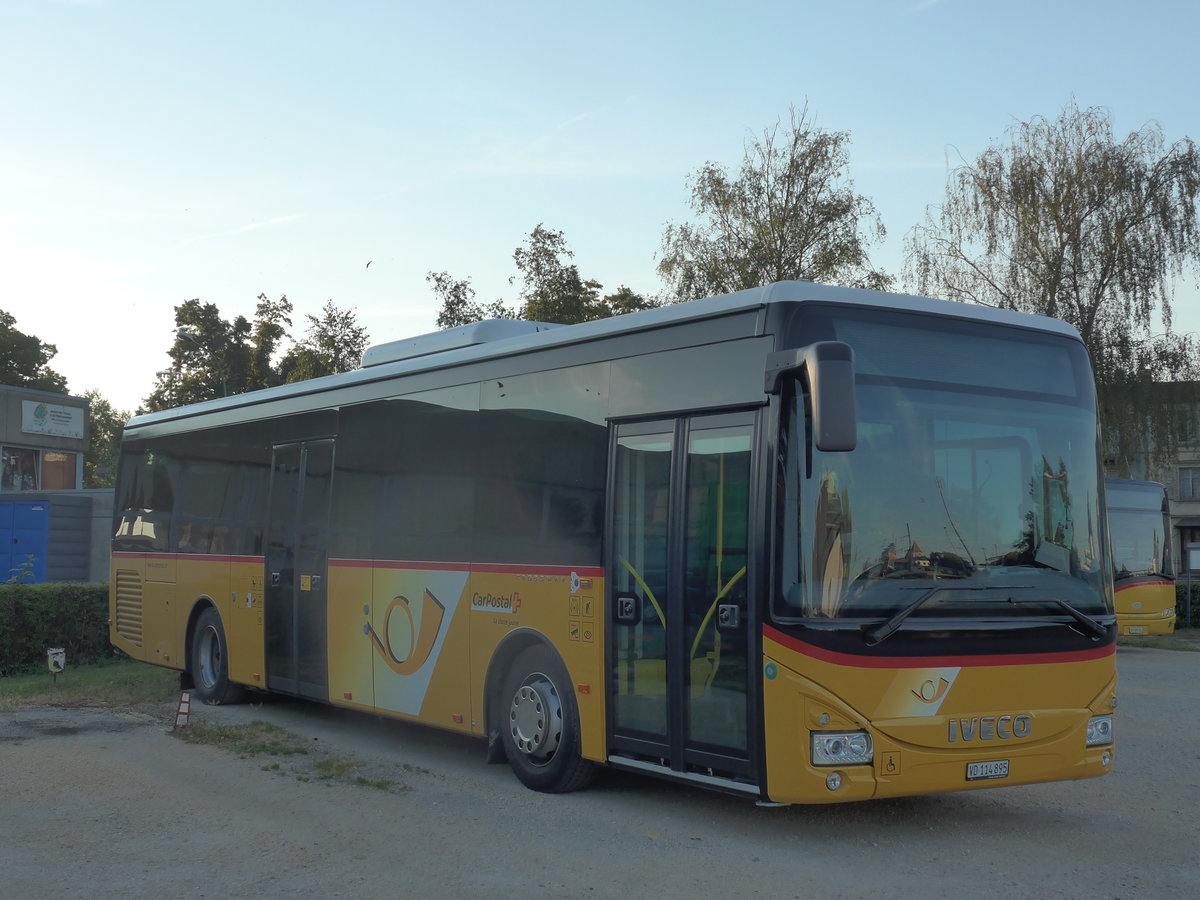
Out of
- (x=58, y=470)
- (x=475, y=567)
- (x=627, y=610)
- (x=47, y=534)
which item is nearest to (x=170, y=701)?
(x=475, y=567)

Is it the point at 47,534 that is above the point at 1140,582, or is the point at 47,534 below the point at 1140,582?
above

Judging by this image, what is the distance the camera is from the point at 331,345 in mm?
38125

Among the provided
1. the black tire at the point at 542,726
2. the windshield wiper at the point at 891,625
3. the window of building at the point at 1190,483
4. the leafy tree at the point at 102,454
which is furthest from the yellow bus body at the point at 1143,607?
the leafy tree at the point at 102,454

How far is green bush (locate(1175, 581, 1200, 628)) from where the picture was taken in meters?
32.2

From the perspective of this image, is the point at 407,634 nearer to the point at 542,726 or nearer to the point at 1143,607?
the point at 542,726

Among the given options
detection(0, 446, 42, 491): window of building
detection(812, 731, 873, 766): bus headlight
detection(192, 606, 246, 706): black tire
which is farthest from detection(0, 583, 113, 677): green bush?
detection(0, 446, 42, 491): window of building

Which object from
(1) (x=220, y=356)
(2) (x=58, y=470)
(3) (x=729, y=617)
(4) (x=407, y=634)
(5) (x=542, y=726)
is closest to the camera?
(3) (x=729, y=617)

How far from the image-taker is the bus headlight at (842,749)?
7.26 metres

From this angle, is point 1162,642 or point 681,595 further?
point 1162,642

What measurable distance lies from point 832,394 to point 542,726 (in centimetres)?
352

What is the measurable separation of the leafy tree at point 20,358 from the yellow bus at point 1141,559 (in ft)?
180

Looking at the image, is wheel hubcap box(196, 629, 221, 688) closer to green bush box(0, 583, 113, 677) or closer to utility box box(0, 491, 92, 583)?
green bush box(0, 583, 113, 677)

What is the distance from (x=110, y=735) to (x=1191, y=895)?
29.5 ft

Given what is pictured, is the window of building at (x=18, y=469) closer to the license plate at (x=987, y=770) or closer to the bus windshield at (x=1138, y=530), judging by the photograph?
the bus windshield at (x=1138, y=530)
